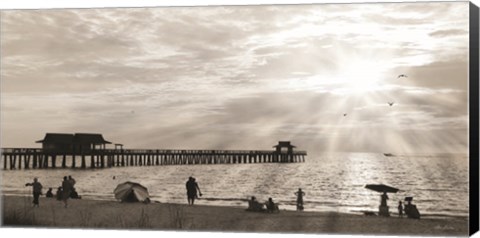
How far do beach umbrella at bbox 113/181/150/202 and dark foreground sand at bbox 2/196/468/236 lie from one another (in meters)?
0.12

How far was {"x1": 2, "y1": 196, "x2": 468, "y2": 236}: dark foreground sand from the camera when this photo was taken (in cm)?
1527

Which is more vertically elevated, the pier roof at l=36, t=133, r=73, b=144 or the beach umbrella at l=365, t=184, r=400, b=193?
the pier roof at l=36, t=133, r=73, b=144

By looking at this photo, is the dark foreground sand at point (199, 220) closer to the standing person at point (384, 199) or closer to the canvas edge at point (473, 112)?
the standing person at point (384, 199)

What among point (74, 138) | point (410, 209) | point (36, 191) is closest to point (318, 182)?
point (410, 209)

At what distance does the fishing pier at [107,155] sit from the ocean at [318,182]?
169 millimetres

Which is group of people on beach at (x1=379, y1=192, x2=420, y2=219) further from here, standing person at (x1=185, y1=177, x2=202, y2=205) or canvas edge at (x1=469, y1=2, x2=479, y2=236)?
standing person at (x1=185, y1=177, x2=202, y2=205)

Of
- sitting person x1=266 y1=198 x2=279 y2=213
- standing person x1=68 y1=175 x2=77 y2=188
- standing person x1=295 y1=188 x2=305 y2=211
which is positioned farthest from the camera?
standing person x1=68 y1=175 x2=77 y2=188

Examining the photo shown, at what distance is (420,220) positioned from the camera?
15.4 meters

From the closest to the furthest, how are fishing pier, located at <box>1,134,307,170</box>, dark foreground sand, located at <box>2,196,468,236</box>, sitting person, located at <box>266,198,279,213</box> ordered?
dark foreground sand, located at <box>2,196,468,236</box>
sitting person, located at <box>266,198,279,213</box>
fishing pier, located at <box>1,134,307,170</box>

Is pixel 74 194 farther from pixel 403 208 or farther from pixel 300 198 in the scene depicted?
pixel 403 208

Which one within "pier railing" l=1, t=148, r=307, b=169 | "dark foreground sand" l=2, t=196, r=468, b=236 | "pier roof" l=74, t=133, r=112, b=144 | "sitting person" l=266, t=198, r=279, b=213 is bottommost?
"dark foreground sand" l=2, t=196, r=468, b=236

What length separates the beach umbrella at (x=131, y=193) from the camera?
54.2 ft

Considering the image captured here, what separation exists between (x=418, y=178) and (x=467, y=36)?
2.35 m

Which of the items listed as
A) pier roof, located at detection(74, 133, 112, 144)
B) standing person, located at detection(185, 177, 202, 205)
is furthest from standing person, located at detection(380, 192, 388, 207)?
pier roof, located at detection(74, 133, 112, 144)
